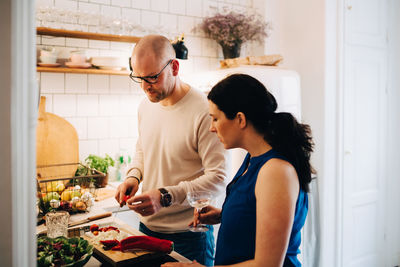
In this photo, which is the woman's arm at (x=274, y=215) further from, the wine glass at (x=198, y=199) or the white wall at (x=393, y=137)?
the white wall at (x=393, y=137)

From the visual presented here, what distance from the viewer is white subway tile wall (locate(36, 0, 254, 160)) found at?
2.80m

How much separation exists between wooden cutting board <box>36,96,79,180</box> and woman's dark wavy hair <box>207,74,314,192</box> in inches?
70.9

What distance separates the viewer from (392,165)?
368 cm

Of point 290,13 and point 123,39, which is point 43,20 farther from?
point 290,13

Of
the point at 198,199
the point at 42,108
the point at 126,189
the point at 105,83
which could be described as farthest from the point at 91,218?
the point at 105,83

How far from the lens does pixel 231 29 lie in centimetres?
331

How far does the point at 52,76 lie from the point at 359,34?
2.71m

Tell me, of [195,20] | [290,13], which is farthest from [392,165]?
[195,20]

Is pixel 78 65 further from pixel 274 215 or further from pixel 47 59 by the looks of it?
pixel 274 215

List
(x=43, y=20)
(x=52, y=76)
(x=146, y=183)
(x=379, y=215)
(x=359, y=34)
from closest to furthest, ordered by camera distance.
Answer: (x=146, y=183) → (x=43, y=20) → (x=52, y=76) → (x=359, y=34) → (x=379, y=215)

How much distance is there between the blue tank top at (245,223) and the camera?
1198mm

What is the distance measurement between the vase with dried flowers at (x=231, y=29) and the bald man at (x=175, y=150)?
4.88 ft

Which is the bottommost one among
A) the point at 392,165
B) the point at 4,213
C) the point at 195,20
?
the point at 392,165

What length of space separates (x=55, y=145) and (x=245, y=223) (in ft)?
6.50
